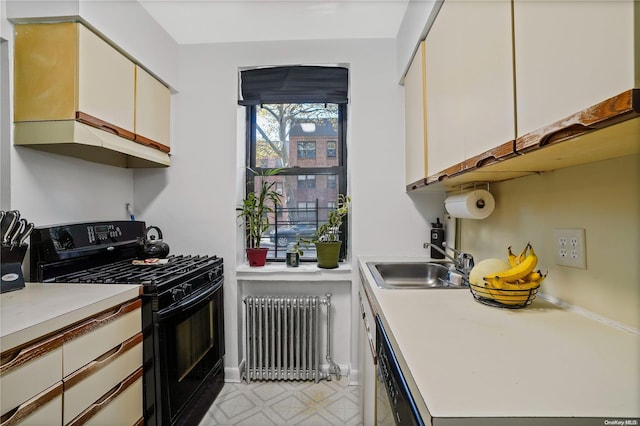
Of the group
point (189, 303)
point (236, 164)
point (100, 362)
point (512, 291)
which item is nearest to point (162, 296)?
point (189, 303)

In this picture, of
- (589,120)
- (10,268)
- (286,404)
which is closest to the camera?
(589,120)

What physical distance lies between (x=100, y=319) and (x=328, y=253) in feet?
4.65

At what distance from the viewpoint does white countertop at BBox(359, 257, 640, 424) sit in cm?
52

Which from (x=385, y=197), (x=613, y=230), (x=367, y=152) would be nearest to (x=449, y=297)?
(x=613, y=230)

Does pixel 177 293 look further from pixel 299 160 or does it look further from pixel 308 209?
pixel 299 160

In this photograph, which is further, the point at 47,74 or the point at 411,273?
→ the point at 411,273

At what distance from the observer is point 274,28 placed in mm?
2162

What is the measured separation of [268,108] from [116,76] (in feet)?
3.73

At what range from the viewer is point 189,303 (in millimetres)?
1706

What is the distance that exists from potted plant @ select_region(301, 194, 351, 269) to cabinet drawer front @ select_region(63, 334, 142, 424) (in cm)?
124

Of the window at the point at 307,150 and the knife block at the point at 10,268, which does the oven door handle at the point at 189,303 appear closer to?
the knife block at the point at 10,268

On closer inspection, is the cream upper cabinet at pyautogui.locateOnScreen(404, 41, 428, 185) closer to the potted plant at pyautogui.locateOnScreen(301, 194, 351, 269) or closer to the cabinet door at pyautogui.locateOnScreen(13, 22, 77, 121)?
the potted plant at pyautogui.locateOnScreen(301, 194, 351, 269)

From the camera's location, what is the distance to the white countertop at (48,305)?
0.92 metres

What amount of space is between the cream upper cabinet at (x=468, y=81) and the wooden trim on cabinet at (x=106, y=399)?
1.66 metres
